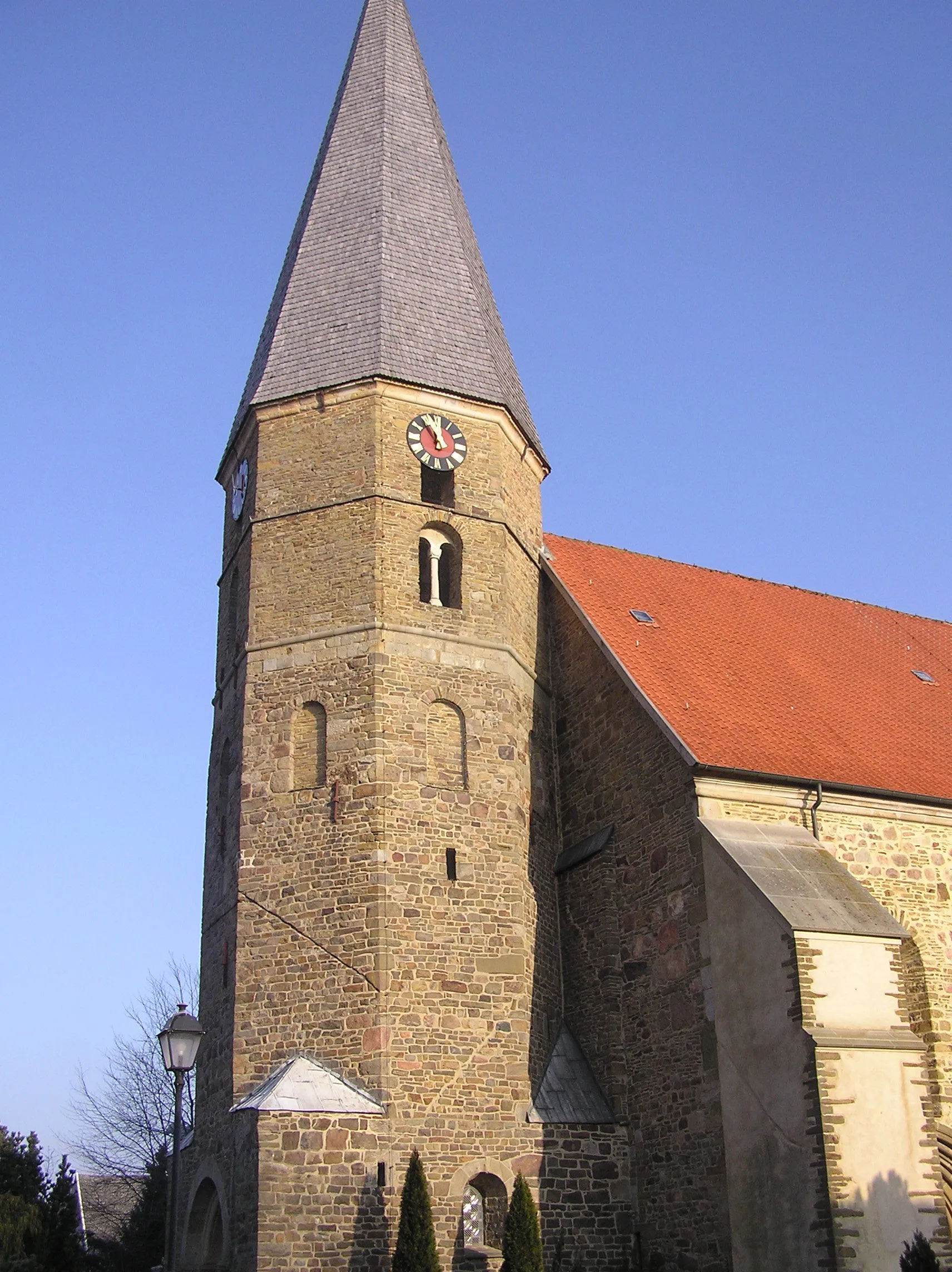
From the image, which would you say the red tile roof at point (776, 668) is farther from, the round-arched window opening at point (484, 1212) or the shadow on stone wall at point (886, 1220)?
the round-arched window opening at point (484, 1212)

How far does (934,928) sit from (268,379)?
40.1 ft

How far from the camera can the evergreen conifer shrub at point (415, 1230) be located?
48.5 ft

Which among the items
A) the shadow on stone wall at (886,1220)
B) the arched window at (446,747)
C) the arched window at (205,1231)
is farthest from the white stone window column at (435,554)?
the shadow on stone wall at (886,1220)

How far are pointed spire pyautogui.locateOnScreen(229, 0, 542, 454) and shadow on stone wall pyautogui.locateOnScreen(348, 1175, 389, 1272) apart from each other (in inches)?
435

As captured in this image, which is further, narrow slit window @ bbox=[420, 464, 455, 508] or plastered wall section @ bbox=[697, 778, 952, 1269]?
narrow slit window @ bbox=[420, 464, 455, 508]

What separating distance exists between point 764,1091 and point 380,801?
18.8 feet

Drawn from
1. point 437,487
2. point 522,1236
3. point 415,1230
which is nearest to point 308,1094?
point 415,1230

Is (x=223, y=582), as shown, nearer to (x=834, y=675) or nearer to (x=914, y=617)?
(x=834, y=675)

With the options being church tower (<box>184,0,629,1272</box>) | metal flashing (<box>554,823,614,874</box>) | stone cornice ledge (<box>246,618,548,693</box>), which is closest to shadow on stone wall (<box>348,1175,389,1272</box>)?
church tower (<box>184,0,629,1272</box>)

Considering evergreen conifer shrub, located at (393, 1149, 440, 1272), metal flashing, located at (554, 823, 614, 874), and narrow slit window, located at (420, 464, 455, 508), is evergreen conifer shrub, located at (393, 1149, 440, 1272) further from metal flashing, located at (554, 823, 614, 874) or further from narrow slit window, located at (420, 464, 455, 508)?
narrow slit window, located at (420, 464, 455, 508)

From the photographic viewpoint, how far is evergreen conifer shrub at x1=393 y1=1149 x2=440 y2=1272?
14.8 meters

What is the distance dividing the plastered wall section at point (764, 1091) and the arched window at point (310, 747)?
5.27 metres

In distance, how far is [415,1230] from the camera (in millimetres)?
14938

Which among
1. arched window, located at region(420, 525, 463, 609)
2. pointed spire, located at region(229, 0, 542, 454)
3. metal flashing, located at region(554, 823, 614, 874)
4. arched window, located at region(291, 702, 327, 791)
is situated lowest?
metal flashing, located at region(554, 823, 614, 874)
